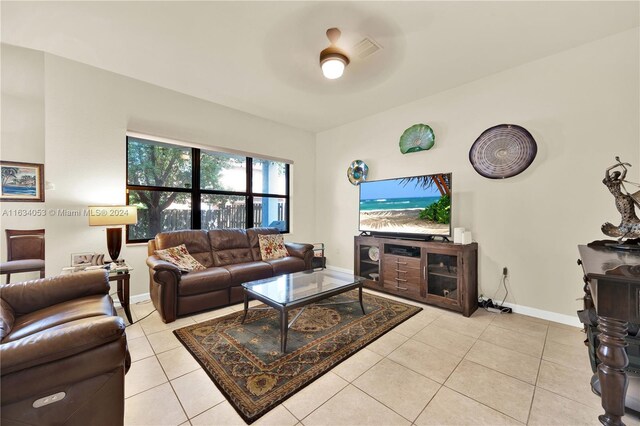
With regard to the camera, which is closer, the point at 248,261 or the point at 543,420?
the point at 543,420

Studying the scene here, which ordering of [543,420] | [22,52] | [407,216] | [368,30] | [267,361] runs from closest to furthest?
[543,420] → [267,361] → [368,30] → [22,52] → [407,216]

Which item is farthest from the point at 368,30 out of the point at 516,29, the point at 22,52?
the point at 22,52

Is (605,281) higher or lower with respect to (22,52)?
lower

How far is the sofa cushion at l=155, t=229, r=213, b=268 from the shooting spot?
307 centimetres

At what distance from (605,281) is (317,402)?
1.57 metres

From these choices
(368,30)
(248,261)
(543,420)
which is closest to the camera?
(543,420)

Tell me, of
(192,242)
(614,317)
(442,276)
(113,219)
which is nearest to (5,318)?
(113,219)

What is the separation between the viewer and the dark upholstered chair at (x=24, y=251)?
9.65 feet

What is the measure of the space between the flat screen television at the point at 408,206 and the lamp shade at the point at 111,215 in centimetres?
296

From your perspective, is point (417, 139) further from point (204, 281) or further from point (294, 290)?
point (204, 281)

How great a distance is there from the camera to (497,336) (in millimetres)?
2271

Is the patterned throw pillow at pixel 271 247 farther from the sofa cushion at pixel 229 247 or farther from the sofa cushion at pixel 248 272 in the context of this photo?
the sofa cushion at pixel 248 272

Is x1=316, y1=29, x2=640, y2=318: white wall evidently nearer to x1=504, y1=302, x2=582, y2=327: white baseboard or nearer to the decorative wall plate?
x1=504, y1=302, x2=582, y2=327: white baseboard

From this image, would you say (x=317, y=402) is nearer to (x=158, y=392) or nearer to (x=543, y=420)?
(x=158, y=392)
